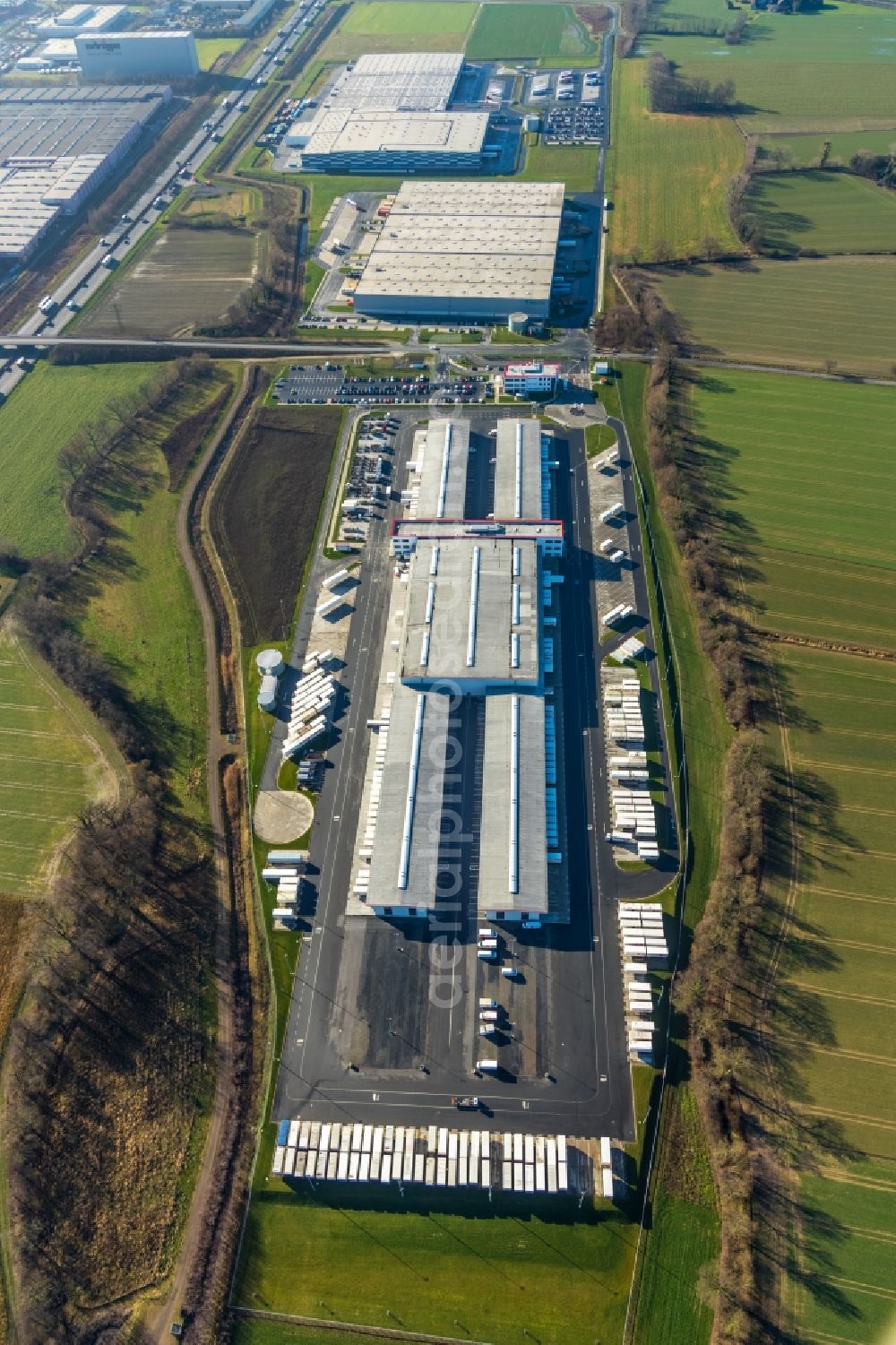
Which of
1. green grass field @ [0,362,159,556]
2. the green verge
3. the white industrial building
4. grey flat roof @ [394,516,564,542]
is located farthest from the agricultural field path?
the white industrial building

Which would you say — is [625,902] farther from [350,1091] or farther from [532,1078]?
[350,1091]

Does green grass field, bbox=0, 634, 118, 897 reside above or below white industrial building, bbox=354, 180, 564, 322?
below

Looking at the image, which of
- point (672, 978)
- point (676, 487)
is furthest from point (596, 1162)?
point (676, 487)

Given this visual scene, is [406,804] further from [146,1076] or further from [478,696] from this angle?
[146,1076]

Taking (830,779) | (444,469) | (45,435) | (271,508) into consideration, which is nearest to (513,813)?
(830,779)

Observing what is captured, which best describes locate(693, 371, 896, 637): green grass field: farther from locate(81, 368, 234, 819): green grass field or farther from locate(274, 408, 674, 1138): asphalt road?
locate(81, 368, 234, 819): green grass field

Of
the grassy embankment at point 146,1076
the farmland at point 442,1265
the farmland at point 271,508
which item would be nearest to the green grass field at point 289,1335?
the farmland at point 442,1265

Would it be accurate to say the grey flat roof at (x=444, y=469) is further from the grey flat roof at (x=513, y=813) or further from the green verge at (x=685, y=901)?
→ the grey flat roof at (x=513, y=813)
